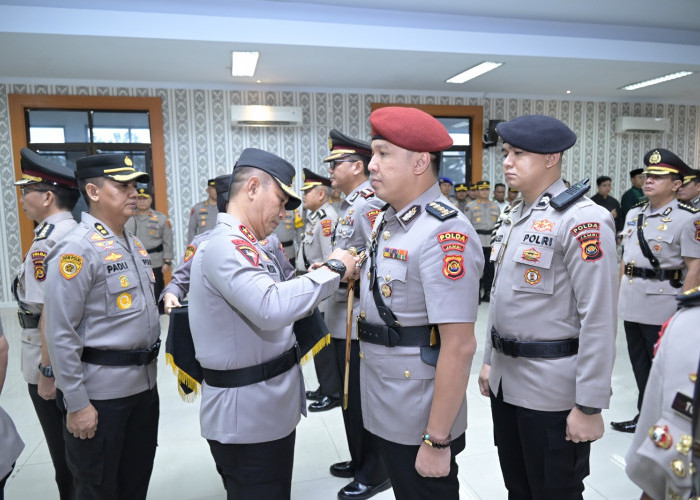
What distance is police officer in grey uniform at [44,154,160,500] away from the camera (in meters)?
1.62

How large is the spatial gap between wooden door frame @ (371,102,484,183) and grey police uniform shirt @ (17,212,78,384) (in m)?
7.02

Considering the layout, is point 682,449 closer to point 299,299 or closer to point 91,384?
point 299,299

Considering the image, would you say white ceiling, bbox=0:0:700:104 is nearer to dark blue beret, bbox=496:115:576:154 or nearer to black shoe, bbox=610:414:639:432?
dark blue beret, bbox=496:115:576:154

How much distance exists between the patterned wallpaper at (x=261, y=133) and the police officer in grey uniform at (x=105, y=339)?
6094mm

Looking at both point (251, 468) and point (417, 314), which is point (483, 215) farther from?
point (251, 468)

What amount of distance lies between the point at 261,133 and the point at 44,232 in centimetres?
618

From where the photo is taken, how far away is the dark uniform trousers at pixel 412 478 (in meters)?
1.37

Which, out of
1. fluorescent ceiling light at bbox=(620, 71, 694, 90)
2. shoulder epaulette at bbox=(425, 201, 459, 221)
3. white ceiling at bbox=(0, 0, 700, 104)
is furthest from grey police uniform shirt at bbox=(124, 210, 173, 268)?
fluorescent ceiling light at bbox=(620, 71, 694, 90)

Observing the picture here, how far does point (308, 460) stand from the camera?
2705mm

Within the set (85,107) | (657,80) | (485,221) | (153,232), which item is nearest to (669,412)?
(153,232)

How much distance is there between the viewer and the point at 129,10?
17.0ft

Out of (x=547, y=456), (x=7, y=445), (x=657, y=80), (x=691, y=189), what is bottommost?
(x=547, y=456)

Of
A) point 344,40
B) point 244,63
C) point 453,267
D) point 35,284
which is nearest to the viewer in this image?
point 453,267

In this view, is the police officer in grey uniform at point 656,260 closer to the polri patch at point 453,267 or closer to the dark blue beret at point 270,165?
the polri patch at point 453,267
